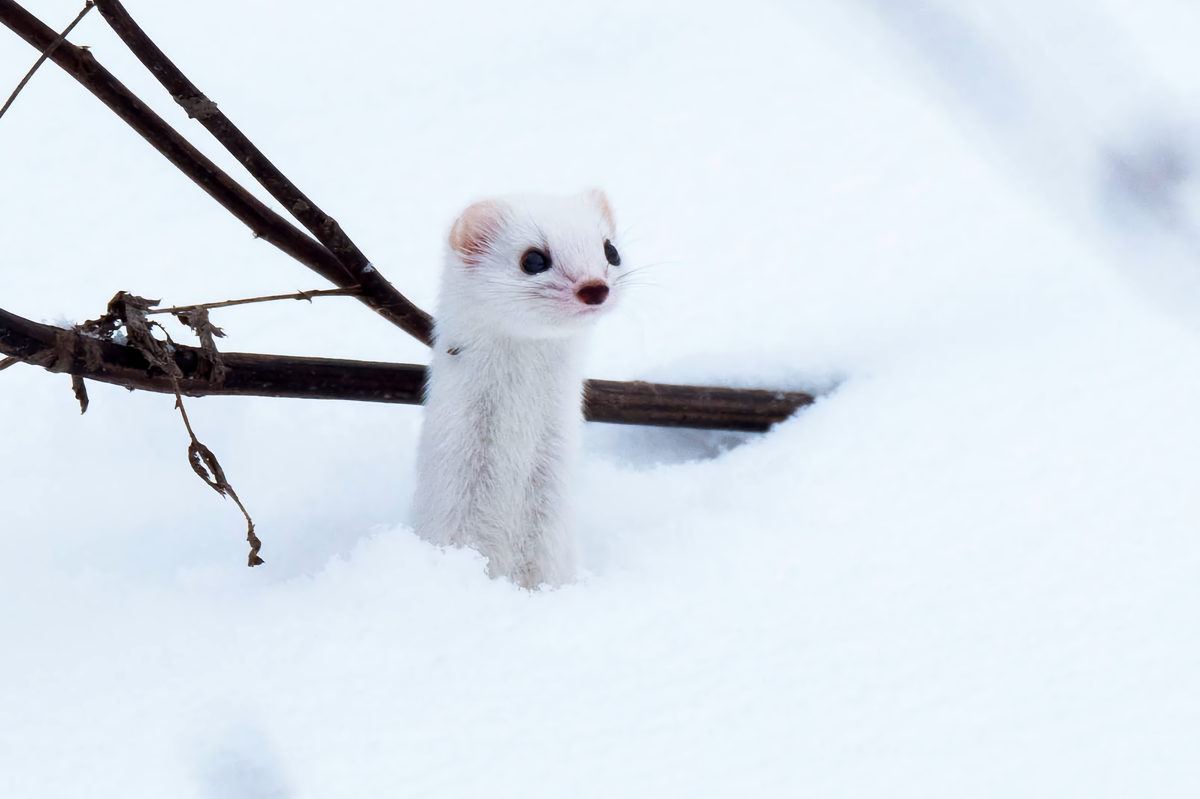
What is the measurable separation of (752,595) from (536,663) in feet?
1.06

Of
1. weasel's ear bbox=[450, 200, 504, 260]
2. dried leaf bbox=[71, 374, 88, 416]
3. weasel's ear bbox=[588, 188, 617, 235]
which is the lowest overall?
dried leaf bbox=[71, 374, 88, 416]

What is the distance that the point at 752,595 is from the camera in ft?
4.48

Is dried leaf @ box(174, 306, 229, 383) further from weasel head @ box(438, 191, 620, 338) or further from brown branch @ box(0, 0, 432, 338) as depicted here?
weasel head @ box(438, 191, 620, 338)

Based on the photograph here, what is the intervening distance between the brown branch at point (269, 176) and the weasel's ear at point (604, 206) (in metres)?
0.37

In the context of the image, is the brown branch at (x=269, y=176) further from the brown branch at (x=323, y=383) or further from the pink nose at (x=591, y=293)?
the pink nose at (x=591, y=293)

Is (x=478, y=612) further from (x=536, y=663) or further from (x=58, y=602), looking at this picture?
(x=58, y=602)

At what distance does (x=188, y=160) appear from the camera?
1608mm

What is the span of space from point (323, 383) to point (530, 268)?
0.42m

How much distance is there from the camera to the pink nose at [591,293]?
1.52m

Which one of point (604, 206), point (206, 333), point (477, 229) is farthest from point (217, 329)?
point (604, 206)

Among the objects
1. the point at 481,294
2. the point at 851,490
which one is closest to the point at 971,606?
the point at 851,490

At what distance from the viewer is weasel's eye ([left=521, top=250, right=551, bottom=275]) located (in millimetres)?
1584

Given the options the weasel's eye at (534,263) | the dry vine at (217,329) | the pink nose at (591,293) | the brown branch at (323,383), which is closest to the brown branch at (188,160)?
the dry vine at (217,329)

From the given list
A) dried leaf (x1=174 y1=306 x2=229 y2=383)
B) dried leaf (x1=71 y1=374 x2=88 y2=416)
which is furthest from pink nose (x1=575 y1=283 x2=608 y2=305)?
dried leaf (x1=71 y1=374 x2=88 y2=416)
